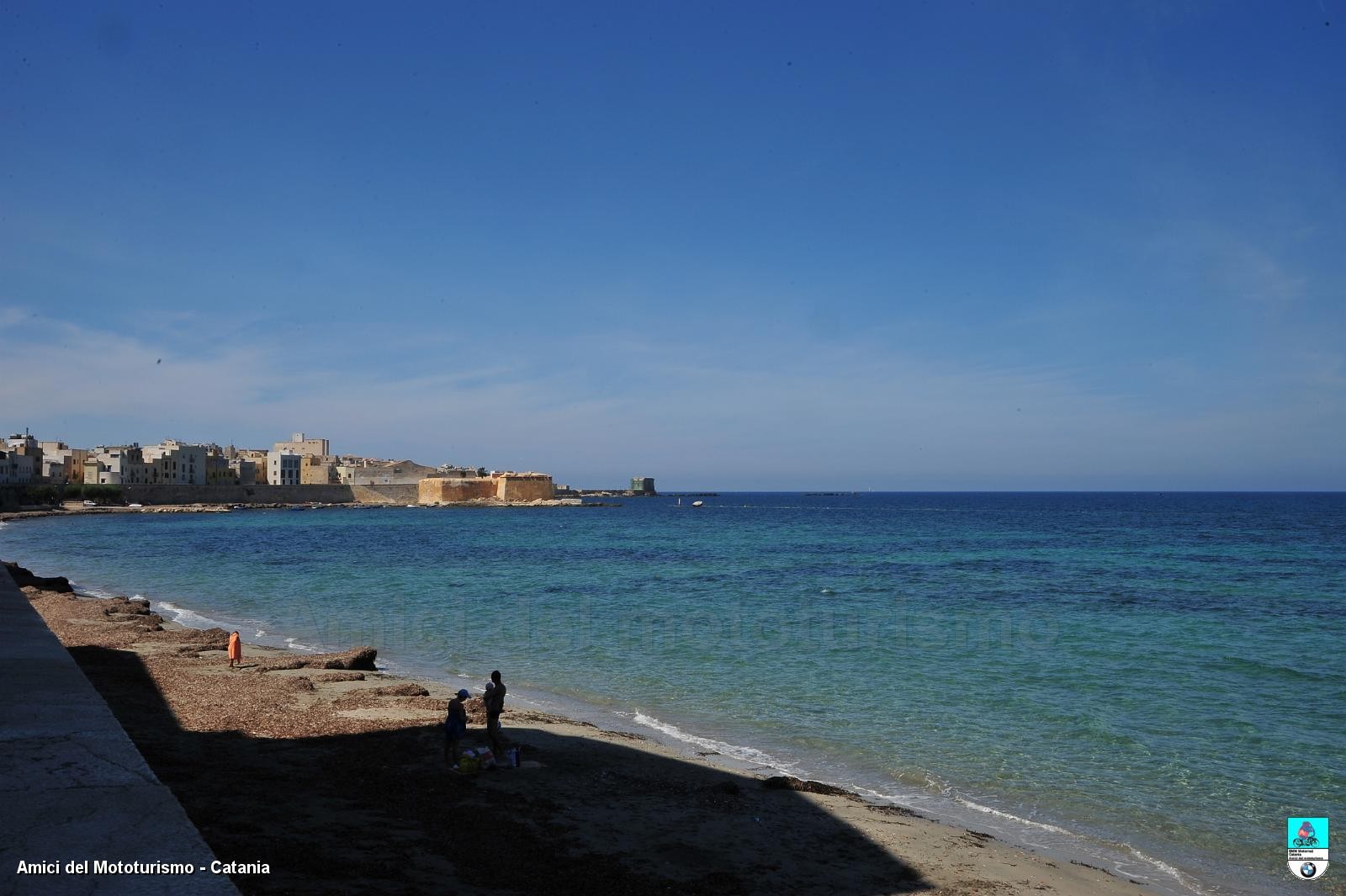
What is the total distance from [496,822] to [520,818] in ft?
0.85

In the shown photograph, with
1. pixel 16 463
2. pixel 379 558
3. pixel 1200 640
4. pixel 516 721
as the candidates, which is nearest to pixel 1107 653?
pixel 1200 640

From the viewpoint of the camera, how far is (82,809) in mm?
4188

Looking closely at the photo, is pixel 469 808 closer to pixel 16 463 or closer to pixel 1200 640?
pixel 1200 640

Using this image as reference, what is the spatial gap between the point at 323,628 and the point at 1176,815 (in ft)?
64.8

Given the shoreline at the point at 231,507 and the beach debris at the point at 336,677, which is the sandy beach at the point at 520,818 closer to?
the beach debris at the point at 336,677

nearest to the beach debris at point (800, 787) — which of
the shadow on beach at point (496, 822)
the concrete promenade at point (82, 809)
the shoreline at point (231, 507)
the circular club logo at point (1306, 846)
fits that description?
the shadow on beach at point (496, 822)

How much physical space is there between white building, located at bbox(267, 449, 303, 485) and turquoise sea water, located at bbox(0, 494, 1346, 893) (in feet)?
296

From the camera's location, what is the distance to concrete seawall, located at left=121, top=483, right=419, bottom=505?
112375 mm

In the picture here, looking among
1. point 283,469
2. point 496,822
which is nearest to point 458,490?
point 283,469

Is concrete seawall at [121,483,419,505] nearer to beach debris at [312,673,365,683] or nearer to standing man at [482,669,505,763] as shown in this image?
beach debris at [312,673,365,683]

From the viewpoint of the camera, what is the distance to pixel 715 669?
16938 mm

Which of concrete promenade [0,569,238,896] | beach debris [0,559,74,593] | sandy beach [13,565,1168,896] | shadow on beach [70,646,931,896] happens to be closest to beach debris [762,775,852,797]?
sandy beach [13,565,1168,896]

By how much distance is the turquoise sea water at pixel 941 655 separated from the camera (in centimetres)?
991

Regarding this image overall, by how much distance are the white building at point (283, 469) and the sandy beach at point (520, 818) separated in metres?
132
